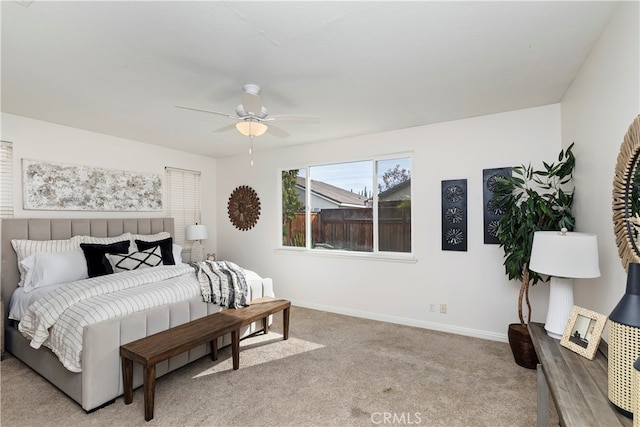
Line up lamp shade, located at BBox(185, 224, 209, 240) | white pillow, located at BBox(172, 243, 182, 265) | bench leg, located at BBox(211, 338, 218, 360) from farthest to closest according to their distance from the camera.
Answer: lamp shade, located at BBox(185, 224, 209, 240)
white pillow, located at BBox(172, 243, 182, 265)
bench leg, located at BBox(211, 338, 218, 360)

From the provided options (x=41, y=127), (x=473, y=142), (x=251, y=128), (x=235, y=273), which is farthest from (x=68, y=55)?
(x=473, y=142)

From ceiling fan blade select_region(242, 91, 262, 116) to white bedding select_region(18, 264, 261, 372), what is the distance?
5.91ft

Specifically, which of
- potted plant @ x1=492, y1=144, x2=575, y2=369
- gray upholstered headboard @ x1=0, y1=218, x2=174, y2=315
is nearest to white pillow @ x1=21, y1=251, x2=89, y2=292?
gray upholstered headboard @ x1=0, y1=218, x2=174, y2=315

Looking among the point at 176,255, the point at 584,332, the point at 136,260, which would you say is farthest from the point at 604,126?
the point at 176,255

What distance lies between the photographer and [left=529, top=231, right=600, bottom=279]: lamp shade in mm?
1707

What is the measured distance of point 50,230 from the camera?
3500 millimetres

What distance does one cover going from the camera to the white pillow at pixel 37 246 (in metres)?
3.18

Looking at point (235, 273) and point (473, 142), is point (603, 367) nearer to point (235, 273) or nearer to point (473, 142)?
point (473, 142)

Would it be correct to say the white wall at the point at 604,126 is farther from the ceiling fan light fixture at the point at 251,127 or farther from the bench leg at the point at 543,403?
the ceiling fan light fixture at the point at 251,127

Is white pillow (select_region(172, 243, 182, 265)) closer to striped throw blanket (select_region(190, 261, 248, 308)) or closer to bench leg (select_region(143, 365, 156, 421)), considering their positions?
striped throw blanket (select_region(190, 261, 248, 308))

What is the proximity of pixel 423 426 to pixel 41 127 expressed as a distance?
15.9ft

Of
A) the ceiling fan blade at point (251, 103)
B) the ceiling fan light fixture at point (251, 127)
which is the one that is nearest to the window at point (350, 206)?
the ceiling fan light fixture at point (251, 127)

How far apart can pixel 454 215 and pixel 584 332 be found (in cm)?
215

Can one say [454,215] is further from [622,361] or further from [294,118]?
[622,361]
